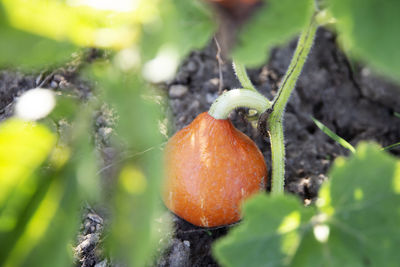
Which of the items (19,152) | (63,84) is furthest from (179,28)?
(63,84)

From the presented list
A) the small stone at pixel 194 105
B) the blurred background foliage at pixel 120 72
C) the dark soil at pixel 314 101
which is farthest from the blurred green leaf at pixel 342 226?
the small stone at pixel 194 105

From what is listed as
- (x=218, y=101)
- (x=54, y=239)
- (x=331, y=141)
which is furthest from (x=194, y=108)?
(x=54, y=239)

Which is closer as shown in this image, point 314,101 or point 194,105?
point 194,105

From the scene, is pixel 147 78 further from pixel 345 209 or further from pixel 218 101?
pixel 218 101

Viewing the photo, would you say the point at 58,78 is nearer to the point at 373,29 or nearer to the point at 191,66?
the point at 191,66

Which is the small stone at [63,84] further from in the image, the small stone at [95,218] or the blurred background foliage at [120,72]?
the blurred background foliage at [120,72]

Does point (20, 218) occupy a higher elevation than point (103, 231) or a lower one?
higher

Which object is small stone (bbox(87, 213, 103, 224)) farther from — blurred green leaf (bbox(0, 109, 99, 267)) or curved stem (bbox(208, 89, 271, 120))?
blurred green leaf (bbox(0, 109, 99, 267))
